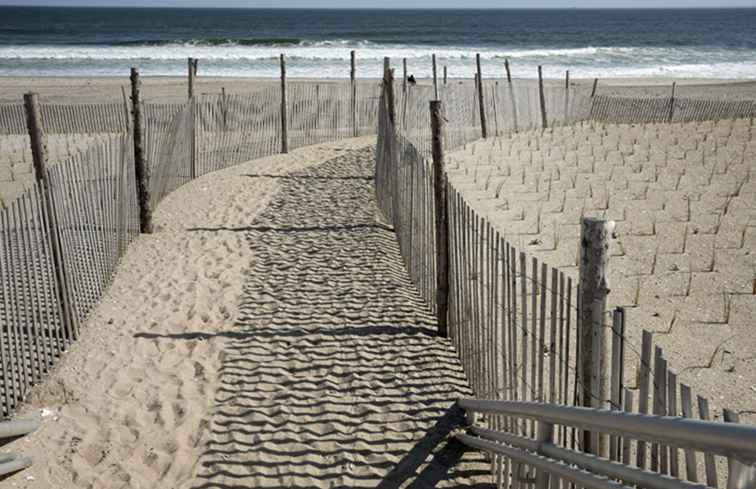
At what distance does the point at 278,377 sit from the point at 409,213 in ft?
9.83

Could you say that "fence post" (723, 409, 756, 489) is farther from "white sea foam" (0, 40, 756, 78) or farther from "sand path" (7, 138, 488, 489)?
"white sea foam" (0, 40, 756, 78)

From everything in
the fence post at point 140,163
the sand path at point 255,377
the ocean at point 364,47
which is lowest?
the sand path at point 255,377

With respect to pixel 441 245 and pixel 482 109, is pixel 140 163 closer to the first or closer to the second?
pixel 441 245

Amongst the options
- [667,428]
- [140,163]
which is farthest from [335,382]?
[140,163]

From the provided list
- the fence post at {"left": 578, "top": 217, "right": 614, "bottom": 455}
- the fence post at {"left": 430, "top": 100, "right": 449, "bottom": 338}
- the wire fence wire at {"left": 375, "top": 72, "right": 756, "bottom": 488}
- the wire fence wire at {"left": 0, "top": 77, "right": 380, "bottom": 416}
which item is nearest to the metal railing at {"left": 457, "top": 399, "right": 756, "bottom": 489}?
the wire fence wire at {"left": 375, "top": 72, "right": 756, "bottom": 488}

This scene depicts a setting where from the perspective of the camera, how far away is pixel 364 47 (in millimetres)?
58500

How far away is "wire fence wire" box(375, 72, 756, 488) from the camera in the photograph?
3230mm

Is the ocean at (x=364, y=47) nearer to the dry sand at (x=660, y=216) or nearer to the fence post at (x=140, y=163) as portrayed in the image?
the dry sand at (x=660, y=216)

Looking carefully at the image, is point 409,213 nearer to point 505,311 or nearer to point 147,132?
point 505,311

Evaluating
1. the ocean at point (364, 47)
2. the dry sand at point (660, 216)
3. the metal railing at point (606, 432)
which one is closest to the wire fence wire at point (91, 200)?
the metal railing at point (606, 432)

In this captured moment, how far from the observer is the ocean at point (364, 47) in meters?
45.2

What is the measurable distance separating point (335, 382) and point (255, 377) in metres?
0.58

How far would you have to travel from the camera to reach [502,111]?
18219mm

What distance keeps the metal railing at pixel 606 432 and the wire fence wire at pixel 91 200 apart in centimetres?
327
